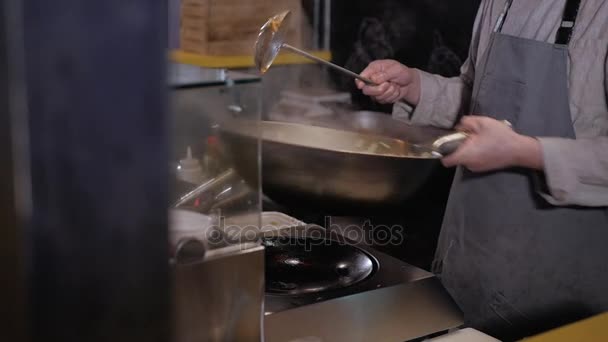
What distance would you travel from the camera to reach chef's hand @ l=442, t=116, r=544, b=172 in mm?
1391

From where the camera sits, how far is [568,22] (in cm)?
147

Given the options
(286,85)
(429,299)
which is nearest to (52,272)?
(429,299)

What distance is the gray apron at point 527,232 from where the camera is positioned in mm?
1512

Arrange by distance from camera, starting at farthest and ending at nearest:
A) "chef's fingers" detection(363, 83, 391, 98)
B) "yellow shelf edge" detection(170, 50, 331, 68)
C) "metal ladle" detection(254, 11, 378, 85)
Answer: "yellow shelf edge" detection(170, 50, 331, 68), "chef's fingers" detection(363, 83, 391, 98), "metal ladle" detection(254, 11, 378, 85)

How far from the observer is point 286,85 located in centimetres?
305

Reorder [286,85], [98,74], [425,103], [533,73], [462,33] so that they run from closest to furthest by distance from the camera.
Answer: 1. [98,74]
2. [533,73]
3. [425,103]
4. [462,33]
5. [286,85]

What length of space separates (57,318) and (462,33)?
95.9 inches

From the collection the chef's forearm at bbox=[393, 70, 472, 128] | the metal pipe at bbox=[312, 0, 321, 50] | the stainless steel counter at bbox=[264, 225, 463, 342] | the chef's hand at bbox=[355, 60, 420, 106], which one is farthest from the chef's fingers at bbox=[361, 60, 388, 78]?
the metal pipe at bbox=[312, 0, 321, 50]

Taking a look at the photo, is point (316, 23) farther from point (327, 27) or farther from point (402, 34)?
point (402, 34)

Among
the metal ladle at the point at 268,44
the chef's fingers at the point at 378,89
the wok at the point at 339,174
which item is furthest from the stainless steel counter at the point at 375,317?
the chef's fingers at the point at 378,89

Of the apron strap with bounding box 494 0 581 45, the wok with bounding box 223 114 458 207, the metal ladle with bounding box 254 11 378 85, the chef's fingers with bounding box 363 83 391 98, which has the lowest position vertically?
the wok with bounding box 223 114 458 207

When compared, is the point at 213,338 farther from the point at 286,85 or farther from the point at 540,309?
the point at 286,85

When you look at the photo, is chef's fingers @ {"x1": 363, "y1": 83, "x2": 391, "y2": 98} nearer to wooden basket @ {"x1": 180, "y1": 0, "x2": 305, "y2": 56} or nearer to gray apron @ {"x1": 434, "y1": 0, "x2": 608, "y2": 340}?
gray apron @ {"x1": 434, "y1": 0, "x2": 608, "y2": 340}

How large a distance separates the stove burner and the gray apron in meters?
0.46
